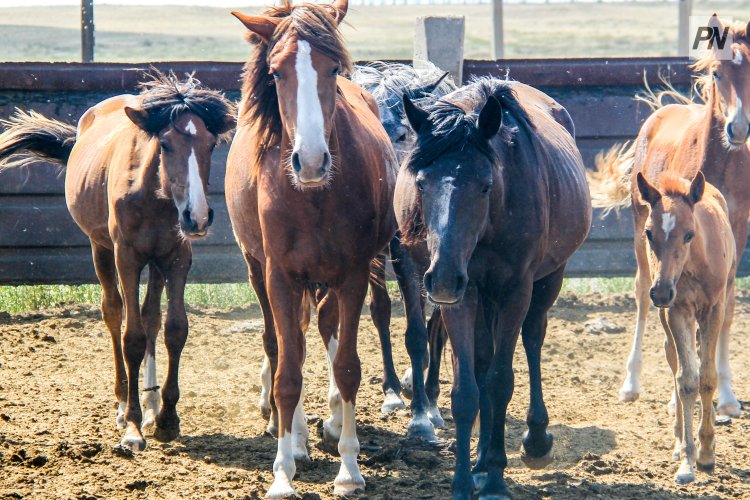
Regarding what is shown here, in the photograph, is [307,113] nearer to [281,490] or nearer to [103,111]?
[281,490]

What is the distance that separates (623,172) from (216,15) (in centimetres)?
4011

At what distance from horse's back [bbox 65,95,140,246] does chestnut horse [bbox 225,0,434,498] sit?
1328 millimetres

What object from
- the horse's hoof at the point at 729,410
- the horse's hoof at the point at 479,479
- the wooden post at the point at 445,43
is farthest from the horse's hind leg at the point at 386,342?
the wooden post at the point at 445,43

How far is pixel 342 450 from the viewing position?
4.70 metres

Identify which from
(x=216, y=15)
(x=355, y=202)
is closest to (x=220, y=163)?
(x=355, y=202)

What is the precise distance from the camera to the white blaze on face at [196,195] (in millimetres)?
4988

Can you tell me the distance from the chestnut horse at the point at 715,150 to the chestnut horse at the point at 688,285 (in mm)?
961

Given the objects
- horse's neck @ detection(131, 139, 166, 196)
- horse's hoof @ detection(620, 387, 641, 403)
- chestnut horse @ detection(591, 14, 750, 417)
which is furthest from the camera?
horse's hoof @ detection(620, 387, 641, 403)

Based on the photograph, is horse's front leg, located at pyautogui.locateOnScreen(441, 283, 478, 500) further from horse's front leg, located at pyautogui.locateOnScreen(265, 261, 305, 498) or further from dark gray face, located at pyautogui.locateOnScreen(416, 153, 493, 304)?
horse's front leg, located at pyautogui.locateOnScreen(265, 261, 305, 498)

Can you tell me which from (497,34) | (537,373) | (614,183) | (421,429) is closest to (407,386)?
(421,429)

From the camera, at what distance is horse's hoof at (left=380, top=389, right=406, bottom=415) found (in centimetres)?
606

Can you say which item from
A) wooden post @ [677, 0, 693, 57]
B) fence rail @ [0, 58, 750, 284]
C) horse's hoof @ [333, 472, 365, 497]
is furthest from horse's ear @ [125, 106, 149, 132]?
wooden post @ [677, 0, 693, 57]

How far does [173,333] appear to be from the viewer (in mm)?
5559

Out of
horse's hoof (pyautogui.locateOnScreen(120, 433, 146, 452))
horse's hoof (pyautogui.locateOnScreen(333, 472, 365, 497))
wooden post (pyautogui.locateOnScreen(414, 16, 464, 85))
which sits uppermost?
wooden post (pyautogui.locateOnScreen(414, 16, 464, 85))
